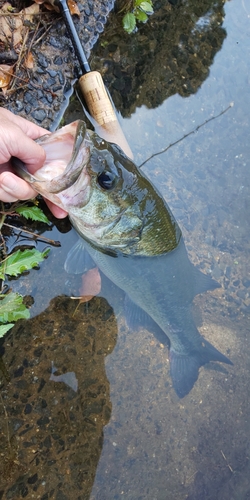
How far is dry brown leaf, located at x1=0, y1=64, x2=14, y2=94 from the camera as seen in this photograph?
10.9ft

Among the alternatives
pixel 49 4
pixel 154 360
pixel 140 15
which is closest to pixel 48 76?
pixel 49 4

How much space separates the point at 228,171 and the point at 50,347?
2.50 meters

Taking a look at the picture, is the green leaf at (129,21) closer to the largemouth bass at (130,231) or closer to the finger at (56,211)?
the largemouth bass at (130,231)

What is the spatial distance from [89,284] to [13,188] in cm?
130

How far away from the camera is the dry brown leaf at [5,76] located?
333 cm

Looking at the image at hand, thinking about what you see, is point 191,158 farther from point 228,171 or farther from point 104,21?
point 104,21

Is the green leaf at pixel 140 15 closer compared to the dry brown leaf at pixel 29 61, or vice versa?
the dry brown leaf at pixel 29 61

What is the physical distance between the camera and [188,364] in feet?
11.7

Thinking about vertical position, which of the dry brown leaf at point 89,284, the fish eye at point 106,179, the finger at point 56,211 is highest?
the fish eye at point 106,179

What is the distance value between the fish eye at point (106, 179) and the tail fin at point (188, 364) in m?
1.69

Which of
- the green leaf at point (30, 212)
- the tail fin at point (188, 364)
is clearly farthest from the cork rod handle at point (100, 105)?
the tail fin at point (188, 364)

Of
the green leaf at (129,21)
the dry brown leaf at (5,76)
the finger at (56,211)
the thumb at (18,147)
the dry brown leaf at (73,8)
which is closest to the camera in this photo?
the thumb at (18,147)

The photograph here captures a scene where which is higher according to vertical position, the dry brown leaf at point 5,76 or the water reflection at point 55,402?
the dry brown leaf at point 5,76

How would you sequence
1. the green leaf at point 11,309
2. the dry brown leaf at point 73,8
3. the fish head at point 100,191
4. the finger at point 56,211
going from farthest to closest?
1. the dry brown leaf at point 73,8
2. the finger at point 56,211
3. the green leaf at point 11,309
4. the fish head at point 100,191
